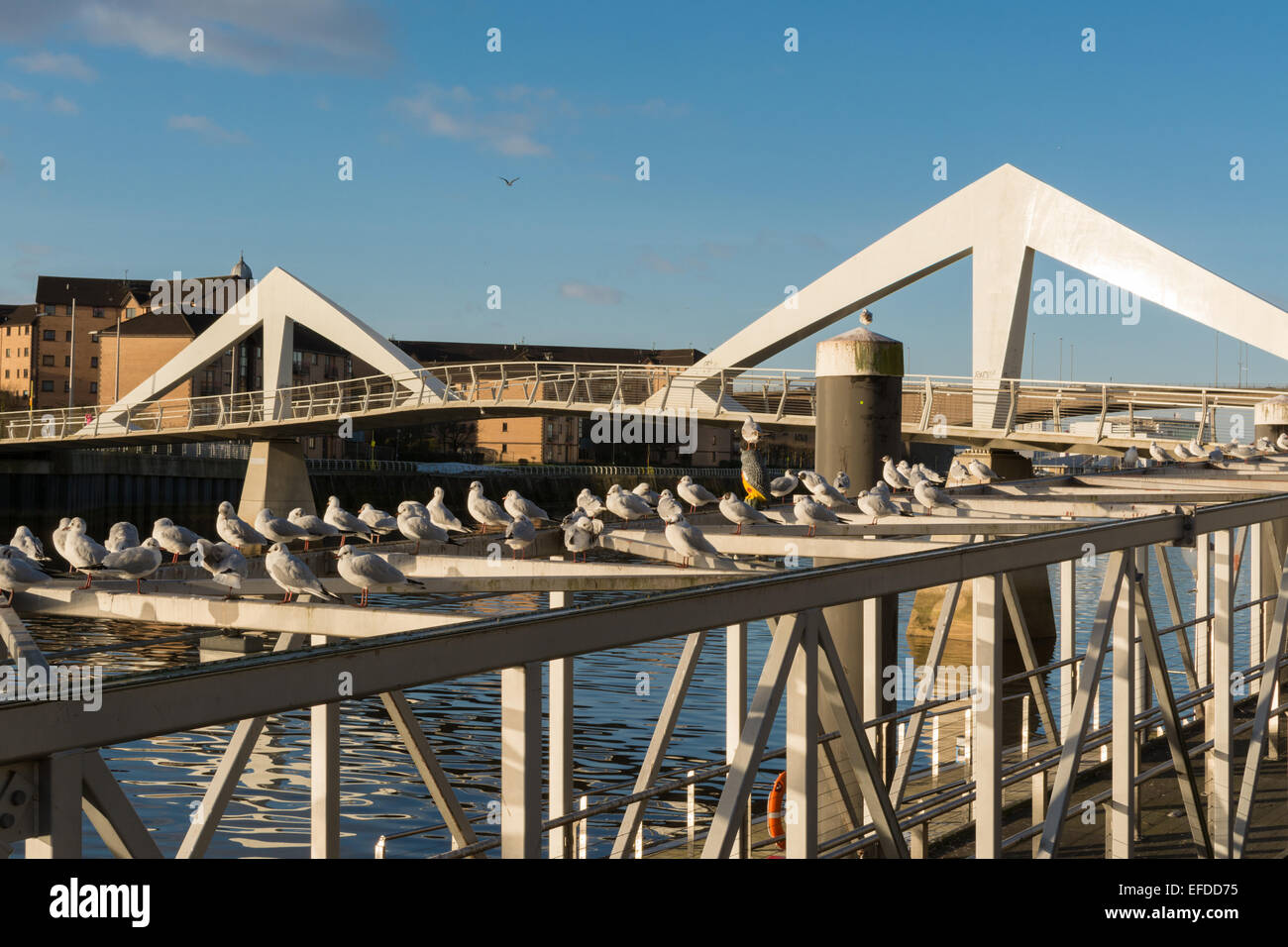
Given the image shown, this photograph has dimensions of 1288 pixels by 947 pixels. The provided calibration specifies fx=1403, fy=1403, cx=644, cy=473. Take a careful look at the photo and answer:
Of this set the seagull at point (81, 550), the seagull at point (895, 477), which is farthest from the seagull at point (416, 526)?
the seagull at point (895, 477)

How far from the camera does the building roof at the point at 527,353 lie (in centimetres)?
11700

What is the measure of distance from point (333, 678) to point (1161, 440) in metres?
23.7

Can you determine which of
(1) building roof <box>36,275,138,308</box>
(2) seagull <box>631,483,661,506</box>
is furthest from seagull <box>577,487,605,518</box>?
(1) building roof <box>36,275,138,308</box>

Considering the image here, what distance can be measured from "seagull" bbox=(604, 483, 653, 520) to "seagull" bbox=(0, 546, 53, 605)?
5570 millimetres

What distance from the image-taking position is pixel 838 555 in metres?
5.04

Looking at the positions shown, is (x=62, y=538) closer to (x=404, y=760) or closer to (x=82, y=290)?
(x=404, y=760)

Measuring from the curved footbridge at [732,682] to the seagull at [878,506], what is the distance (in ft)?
1.16

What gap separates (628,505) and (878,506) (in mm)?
3028

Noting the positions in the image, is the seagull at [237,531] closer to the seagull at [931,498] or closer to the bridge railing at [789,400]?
the seagull at [931,498]

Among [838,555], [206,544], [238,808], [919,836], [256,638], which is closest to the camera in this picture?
[256,638]

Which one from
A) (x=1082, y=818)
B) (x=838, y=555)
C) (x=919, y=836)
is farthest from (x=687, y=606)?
(x=1082, y=818)

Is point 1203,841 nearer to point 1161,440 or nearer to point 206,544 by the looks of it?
point 206,544

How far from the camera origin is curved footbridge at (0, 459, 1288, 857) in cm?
186

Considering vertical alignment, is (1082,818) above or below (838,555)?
below
